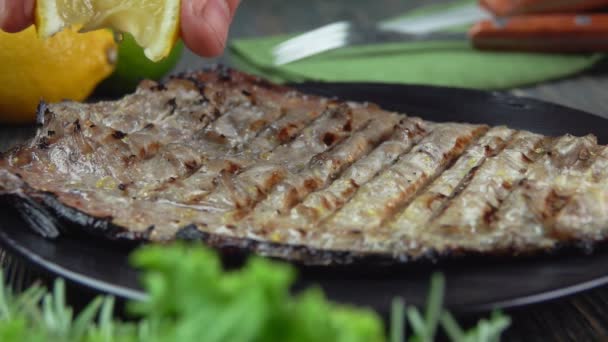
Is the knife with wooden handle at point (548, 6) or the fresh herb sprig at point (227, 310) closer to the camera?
the fresh herb sprig at point (227, 310)

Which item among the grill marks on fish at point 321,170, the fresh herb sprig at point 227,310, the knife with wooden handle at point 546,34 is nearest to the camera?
the fresh herb sprig at point 227,310

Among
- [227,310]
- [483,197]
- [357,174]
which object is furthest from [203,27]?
[227,310]

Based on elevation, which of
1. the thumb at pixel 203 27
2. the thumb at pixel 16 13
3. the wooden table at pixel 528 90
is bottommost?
the wooden table at pixel 528 90

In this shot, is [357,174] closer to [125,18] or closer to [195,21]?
[195,21]

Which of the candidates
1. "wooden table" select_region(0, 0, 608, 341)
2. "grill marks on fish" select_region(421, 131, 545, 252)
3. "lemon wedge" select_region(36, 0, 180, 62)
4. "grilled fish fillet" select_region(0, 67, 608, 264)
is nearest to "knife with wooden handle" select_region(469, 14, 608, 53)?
"wooden table" select_region(0, 0, 608, 341)

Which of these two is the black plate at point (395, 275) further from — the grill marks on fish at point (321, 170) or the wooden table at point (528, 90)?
the grill marks on fish at point (321, 170)

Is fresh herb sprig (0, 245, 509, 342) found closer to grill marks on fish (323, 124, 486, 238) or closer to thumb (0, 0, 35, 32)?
grill marks on fish (323, 124, 486, 238)

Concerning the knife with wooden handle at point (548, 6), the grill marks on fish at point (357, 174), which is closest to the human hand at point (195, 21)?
the grill marks on fish at point (357, 174)

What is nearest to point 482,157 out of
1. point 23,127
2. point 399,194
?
point 399,194
